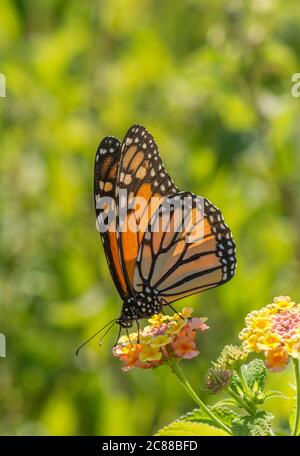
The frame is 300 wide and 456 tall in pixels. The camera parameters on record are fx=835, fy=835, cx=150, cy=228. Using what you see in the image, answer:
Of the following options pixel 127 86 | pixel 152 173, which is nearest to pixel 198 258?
pixel 152 173

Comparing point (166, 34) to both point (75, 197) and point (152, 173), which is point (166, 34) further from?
point (152, 173)

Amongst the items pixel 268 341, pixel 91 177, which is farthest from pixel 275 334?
pixel 91 177

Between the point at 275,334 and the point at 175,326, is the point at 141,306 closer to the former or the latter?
the point at 175,326

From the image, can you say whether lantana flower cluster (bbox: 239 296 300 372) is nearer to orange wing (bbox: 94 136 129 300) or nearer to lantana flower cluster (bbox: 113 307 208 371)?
lantana flower cluster (bbox: 113 307 208 371)

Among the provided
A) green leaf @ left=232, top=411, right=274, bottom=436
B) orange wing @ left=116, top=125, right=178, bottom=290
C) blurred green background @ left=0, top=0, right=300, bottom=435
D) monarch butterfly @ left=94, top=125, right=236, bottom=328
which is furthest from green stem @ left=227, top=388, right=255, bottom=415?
blurred green background @ left=0, top=0, right=300, bottom=435

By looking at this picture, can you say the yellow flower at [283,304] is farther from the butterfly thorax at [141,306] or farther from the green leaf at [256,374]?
the butterfly thorax at [141,306]

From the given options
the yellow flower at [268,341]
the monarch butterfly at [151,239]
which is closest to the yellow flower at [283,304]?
the yellow flower at [268,341]
